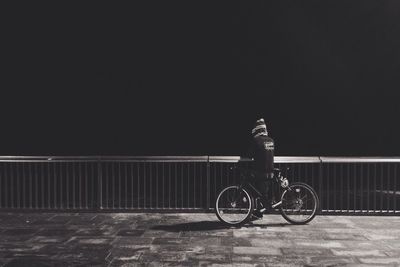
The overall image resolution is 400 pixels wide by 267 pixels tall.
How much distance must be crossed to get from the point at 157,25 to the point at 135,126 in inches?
225

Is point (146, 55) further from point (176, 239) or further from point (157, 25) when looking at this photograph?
point (176, 239)

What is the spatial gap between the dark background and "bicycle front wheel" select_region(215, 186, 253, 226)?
18260 millimetres

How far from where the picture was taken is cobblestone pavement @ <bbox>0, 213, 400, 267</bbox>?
656 cm

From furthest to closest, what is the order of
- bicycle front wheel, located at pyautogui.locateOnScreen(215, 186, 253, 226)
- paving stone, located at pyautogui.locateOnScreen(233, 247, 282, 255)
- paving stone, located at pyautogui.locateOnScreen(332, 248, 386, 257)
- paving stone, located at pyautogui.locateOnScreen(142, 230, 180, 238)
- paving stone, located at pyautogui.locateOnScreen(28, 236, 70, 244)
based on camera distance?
bicycle front wheel, located at pyautogui.locateOnScreen(215, 186, 253, 226) → paving stone, located at pyautogui.locateOnScreen(142, 230, 180, 238) → paving stone, located at pyautogui.locateOnScreen(28, 236, 70, 244) → paving stone, located at pyautogui.locateOnScreen(233, 247, 282, 255) → paving stone, located at pyautogui.locateOnScreen(332, 248, 386, 257)

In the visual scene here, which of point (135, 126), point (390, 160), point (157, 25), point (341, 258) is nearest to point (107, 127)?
point (135, 126)

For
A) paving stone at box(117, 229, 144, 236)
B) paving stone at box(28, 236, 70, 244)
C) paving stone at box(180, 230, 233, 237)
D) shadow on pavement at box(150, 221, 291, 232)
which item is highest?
paving stone at box(28, 236, 70, 244)

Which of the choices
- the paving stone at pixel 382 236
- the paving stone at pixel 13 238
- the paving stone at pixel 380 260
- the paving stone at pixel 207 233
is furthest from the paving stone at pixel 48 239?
the paving stone at pixel 382 236

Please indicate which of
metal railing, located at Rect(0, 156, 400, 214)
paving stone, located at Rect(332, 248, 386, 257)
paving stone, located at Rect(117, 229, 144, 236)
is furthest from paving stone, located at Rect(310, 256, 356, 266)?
paving stone, located at Rect(117, 229, 144, 236)

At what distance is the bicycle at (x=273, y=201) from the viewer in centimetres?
905

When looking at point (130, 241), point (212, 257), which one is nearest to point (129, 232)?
point (130, 241)

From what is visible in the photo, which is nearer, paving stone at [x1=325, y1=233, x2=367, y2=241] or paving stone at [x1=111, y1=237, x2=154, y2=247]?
paving stone at [x1=111, y1=237, x2=154, y2=247]

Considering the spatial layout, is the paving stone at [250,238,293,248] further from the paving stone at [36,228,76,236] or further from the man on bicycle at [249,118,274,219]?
the paving stone at [36,228,76,236]

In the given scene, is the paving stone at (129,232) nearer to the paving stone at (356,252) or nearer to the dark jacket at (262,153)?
the dark jacket at (262,153)

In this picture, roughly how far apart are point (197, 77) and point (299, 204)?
21037mm
